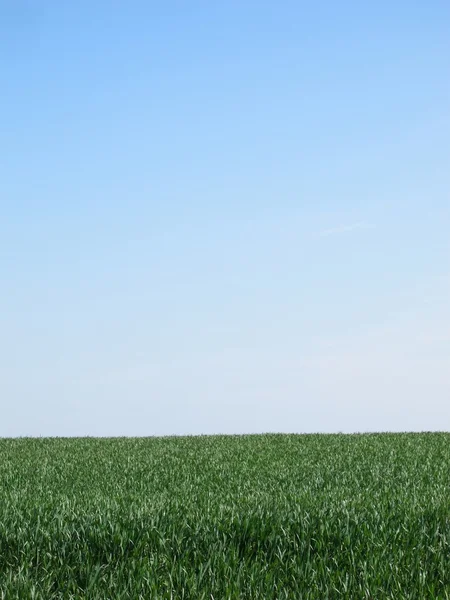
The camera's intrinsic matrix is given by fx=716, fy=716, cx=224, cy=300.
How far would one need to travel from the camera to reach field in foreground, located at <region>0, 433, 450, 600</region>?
532cm

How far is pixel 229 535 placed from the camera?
21.0 ft

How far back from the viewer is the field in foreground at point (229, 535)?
5324 mm

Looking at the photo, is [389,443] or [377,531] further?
[389,443]

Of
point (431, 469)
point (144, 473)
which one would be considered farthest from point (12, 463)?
point (431, 469)

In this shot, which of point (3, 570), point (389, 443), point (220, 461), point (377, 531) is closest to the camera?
point (3, 570)

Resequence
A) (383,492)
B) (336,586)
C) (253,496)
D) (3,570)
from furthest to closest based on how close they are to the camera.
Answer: (383,492) < (253,496) < (3,570) < (336,586)

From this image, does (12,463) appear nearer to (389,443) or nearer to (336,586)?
(389,443)

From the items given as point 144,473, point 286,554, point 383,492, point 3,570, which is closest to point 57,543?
point 3,570

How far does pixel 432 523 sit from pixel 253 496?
2.29 m

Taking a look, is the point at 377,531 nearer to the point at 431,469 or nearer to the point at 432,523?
the point at 432,523

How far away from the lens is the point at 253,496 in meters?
8.47

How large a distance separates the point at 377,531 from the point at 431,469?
212 inches

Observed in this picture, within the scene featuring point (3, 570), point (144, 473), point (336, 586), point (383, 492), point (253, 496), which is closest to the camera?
point (336, 586)

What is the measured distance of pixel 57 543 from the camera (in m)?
6.17
